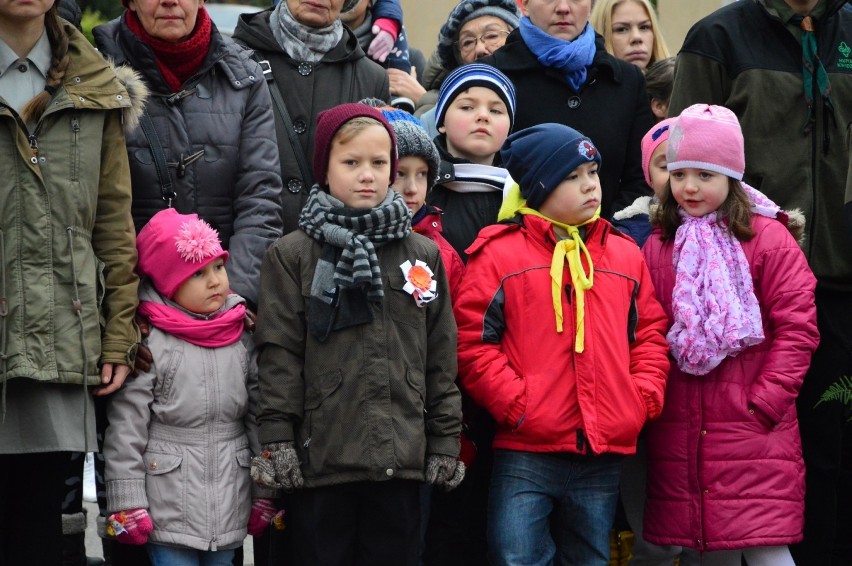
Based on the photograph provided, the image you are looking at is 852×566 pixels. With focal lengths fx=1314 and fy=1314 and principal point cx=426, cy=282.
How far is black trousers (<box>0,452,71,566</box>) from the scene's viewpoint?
4355mm

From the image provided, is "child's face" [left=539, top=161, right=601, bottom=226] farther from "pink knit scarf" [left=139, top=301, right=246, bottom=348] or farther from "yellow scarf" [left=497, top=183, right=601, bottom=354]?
"pink knit scarf" [left=139, top=301, right=246, bottom=348]

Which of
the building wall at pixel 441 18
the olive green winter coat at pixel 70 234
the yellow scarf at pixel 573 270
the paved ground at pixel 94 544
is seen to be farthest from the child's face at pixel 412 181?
the building wall at pixel 441 18

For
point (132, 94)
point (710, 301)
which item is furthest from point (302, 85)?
point (710, 301)

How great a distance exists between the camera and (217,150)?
486cm

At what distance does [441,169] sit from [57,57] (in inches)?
63.2

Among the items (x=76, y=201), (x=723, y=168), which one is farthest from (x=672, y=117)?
(x=76, y=201)

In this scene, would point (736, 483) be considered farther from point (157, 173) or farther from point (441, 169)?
point (157, 173)

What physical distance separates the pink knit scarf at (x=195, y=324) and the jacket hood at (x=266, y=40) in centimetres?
134

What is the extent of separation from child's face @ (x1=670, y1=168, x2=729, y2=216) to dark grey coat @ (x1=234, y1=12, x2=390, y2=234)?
1397 millimetres

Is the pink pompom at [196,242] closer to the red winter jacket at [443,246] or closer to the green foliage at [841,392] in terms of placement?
the red winter jacket at [443,246]

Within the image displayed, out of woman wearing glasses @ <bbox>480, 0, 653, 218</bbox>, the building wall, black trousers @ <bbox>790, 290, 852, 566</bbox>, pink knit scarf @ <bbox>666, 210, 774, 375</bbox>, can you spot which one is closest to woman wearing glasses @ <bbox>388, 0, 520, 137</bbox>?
woman wearing glasses @ <bbox>480, 0, 653, 218</bbox>

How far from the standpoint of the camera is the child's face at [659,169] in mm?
5398

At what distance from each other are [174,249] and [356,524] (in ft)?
3.76

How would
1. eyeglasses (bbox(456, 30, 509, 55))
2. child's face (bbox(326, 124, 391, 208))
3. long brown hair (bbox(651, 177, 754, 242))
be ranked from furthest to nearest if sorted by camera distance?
eyeglasses (bbox(456, 30, 509, 55))
long brown hair (bbox(651, 177, 754, 242))
child's face (bbox(326, 124, 391, 208))
